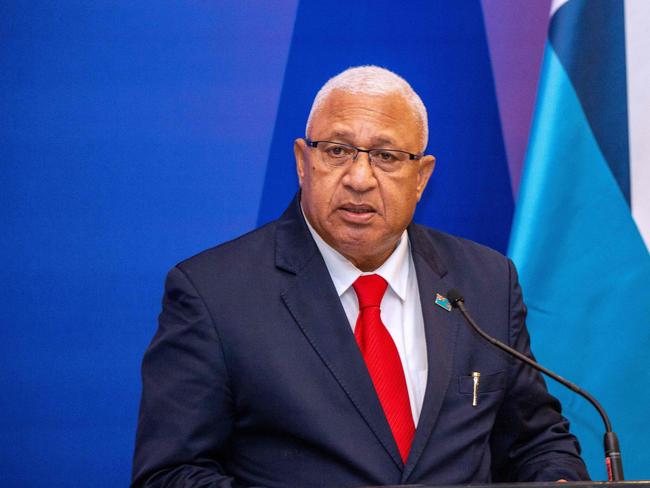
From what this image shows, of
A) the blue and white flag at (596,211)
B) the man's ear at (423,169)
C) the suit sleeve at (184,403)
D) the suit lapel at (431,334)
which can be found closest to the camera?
the suit sleeve at (184,403)

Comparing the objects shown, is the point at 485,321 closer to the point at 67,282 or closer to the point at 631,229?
the point at 631,229

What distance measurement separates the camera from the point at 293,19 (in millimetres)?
2934

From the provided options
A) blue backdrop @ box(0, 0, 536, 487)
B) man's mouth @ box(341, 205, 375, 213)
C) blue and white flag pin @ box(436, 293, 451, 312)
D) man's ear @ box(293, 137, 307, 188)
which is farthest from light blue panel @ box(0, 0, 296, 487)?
blue and white flag pin @ box(436, 293, 451, 312)

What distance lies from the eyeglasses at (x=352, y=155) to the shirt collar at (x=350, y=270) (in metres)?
0.19

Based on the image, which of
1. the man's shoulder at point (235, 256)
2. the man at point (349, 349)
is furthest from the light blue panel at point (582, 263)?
the man's shoulder at point (235, 256)

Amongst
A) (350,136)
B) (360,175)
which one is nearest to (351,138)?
(350,136)

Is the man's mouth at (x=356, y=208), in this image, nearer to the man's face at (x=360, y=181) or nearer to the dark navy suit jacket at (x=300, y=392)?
the man's face at (x=360, y=181)

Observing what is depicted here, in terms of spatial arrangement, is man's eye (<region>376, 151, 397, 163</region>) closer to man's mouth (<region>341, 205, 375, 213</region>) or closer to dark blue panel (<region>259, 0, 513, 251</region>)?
man's mouth (<region>341, 205, 375, 213</region>)

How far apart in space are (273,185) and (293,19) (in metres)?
0.57

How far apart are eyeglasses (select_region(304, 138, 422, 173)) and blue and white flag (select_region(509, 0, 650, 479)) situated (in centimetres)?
60

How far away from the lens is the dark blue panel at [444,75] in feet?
9.75

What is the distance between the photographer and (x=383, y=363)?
220cm

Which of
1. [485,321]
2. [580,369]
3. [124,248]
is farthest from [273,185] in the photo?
[580,369]

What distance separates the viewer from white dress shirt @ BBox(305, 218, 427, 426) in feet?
7.46
